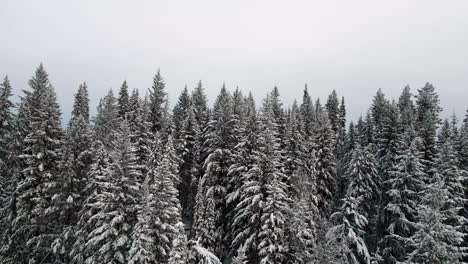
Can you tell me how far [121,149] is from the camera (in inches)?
1076

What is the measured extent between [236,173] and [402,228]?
1592cm

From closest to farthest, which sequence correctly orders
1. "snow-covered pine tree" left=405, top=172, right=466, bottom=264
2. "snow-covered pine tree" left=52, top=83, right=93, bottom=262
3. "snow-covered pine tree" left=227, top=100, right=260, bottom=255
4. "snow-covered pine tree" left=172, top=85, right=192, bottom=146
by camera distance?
"snow-covered pine tree" left=405, top=172, right=466, bottom=264 → "snow-covered pine tree" left=52, top=83, right=93, bottom=262 → "snow-covered pine tree" left=227, top=100, right=260, bottom=255 → "snow-covered pine tree" left=172, top=85, right=192, bottom=146

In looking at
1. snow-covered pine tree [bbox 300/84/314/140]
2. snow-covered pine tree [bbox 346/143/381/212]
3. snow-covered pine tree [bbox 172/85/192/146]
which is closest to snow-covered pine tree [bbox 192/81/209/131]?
snow-covered pine tree [bbox 172/85/192/146]

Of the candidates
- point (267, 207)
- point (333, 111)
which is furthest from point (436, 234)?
point (333, 111)

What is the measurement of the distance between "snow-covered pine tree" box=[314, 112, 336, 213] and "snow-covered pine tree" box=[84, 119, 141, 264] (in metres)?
21.7

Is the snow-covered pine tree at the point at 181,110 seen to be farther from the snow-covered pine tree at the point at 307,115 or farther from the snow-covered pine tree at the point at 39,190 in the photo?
the snow-covered pine tree at the point at 39,190

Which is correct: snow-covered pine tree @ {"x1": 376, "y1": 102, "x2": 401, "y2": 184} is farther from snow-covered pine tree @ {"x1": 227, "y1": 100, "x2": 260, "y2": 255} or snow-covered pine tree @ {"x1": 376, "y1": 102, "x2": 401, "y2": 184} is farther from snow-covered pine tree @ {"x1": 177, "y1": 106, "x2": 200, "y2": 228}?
snow-covered pine tree @ {"x1": 177, "y1": 106, "x2": 200, "y2": 228}

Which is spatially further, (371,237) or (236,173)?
(371,237)

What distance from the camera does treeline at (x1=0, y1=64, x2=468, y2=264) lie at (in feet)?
79.7

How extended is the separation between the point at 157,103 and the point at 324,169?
26.2m

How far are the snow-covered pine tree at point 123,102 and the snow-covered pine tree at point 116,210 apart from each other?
31.1 meters

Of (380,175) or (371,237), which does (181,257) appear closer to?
(371,237)

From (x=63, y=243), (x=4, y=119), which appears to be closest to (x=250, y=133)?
(x=63, y=243)

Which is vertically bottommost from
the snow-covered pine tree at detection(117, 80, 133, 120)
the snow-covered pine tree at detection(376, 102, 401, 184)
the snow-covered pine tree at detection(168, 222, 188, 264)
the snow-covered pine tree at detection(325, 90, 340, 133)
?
the snow-covered pine tree at detection(168, 222, 188, 264)
